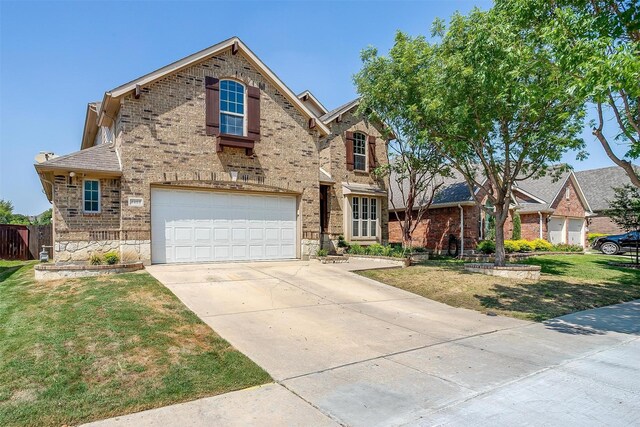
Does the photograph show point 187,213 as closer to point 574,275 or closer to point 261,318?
point 261,318

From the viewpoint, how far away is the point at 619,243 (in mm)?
24906

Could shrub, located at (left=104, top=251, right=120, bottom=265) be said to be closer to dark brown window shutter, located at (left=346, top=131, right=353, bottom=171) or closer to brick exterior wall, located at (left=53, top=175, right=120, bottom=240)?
brick exterior wall, located at (left=53, top=175, right=120, bottom=240)

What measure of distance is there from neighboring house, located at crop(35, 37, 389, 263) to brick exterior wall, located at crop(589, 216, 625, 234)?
29088mm

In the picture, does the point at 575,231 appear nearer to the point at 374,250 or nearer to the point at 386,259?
the point at 374,250

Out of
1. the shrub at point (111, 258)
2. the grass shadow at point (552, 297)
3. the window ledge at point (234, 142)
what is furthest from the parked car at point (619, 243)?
the shrub at point (111, 258)

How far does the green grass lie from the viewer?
162 inches

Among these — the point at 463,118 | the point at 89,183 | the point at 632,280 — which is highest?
the point at 463,118

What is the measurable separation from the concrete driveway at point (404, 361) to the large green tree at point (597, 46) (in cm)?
417

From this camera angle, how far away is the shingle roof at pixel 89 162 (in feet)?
38.4

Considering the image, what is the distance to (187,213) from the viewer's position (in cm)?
1359

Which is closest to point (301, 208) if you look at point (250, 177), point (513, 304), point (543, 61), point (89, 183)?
point (250, 177)

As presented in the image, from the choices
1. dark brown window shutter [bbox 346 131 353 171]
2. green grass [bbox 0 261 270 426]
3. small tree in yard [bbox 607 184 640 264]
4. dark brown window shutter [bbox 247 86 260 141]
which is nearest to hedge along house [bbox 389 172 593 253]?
small tree in yard [bbox 607 184 640 264]

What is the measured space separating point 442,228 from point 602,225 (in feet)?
67.3

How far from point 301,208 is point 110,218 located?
6.75m
